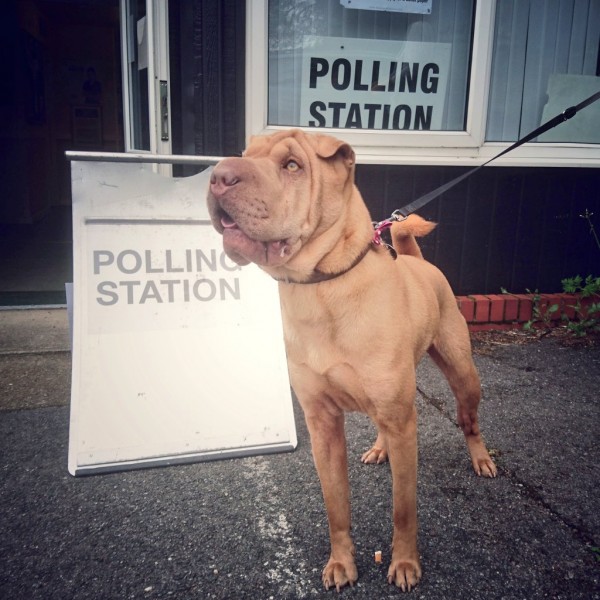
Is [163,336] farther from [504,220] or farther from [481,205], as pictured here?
[504,220]

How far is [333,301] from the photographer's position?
5.94 ft

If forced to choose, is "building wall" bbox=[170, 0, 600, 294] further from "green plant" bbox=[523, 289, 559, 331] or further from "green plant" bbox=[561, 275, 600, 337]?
"green plant" bbox=[523, 289, 559, 331]

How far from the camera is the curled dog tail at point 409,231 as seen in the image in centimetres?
251

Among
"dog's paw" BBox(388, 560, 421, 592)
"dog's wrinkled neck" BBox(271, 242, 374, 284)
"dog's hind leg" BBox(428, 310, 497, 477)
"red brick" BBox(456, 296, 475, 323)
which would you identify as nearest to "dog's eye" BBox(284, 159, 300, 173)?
"dog's wrinkled neck" BBox(271, 242, 374, 284)

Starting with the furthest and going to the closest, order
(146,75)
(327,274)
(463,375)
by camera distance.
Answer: (146,75) < (463,375) < (327,274)

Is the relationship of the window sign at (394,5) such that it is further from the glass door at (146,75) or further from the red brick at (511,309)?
the red brick at (511,309)

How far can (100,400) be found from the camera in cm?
254

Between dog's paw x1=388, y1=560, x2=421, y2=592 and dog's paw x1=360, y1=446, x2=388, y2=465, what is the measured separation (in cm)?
76

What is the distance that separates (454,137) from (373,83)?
755mm

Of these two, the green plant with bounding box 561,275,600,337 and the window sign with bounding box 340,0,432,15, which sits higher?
the window sign with bounding box 340,0,432,15

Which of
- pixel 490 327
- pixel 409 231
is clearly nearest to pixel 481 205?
pixel 490 327

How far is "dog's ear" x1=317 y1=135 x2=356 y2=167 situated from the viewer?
1718mm

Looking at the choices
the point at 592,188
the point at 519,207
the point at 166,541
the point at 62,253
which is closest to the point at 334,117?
the point at 519,207

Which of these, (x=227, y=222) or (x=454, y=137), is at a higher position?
(x=454, y=137)
